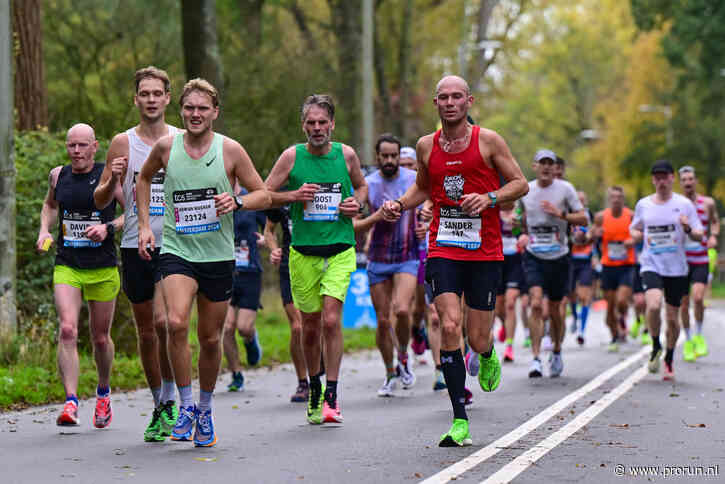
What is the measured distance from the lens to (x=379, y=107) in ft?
121

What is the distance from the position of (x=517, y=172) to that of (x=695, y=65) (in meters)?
38.5

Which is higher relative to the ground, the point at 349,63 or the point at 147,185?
the point at 349,63

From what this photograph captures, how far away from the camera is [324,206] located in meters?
10.1

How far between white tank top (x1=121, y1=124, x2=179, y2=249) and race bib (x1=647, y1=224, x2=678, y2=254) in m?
6.42

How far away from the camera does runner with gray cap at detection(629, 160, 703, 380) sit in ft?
46.0

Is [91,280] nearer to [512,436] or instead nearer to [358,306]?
[512,436]

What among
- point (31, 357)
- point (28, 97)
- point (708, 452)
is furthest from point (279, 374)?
point (708, 452)

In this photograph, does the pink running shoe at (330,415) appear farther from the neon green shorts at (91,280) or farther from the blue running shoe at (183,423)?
the neon green shorts at (91,280)

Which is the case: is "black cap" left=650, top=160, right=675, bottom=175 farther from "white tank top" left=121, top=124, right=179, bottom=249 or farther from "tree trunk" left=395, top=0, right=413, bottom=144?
"tree trunk" left=395, top=0, right=413, bottom=144

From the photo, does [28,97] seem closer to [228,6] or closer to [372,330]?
[372,330]

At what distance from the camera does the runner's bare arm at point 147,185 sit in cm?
858

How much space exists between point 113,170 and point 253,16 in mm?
22610

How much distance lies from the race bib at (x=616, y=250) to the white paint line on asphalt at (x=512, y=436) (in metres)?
6.41

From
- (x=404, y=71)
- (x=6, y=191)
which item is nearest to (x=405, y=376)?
(x=6, y=191)
